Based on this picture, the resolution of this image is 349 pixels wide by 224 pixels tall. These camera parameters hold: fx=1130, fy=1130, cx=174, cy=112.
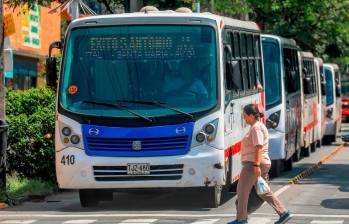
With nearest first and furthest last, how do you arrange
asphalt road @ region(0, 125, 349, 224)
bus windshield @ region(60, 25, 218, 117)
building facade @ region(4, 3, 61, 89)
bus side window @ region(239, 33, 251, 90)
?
asphalt road @ region(0, 125, 349, 224) → bus windshield @ region(60, 25, 218, 117) → bus side window @ region(239, 33, 251, 90) → building facade @ region(4, 3, 61, 89)

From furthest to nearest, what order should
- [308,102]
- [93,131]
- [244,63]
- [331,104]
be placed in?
[331,104]
[308,102]
[244,63]
[93,131]

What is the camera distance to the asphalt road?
15141 millimetres

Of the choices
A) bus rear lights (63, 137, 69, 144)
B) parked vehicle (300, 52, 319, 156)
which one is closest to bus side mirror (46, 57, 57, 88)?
bus rear lights (63, 137, 69, 144)

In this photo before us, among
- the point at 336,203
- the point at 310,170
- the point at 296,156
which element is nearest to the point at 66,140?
the point at 336,203

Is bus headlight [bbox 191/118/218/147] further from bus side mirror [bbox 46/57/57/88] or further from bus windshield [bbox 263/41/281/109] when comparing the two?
bus windshield [bbox 263/41/281/109]

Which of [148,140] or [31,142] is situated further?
[31,142]

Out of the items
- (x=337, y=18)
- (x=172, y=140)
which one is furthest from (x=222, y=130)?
(x=337, y=18)

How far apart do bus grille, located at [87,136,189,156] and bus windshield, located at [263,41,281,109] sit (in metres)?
8.63

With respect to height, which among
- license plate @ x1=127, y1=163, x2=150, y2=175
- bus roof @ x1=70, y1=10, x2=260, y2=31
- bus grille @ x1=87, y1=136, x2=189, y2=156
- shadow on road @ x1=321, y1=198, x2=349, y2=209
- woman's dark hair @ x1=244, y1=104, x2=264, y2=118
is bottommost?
shadow on road @ x1=321, y1=198, x2=349, y2=209

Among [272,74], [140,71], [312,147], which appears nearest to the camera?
[140,71]

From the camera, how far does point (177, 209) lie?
55.1 ft

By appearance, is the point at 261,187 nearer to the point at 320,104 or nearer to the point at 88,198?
the point at 88,198

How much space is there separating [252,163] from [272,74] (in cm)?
1107

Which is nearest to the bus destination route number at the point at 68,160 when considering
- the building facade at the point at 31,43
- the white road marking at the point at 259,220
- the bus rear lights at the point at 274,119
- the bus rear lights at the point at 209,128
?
the bus rear lights at the point at 209,128
